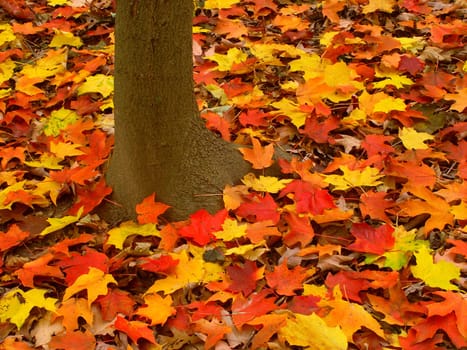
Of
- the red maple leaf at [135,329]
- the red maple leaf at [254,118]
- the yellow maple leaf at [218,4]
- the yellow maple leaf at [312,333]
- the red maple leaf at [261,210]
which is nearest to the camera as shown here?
the yellow maple leaf at [312,333]

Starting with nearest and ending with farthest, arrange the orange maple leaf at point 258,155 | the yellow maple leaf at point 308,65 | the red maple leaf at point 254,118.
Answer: the orange maple leaf at point 258,155, the red maple leaf at point 254,118, the yellow maple leaf at point 308,65

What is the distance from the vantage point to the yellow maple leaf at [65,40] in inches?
167

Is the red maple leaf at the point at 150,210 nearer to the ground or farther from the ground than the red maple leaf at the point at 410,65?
nearer to the ground

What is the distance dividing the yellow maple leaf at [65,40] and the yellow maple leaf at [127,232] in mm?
1962

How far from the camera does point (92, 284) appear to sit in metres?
2.47

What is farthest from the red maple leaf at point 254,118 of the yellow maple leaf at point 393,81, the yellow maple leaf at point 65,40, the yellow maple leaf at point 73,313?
the yellow maple leaf at point 65,40

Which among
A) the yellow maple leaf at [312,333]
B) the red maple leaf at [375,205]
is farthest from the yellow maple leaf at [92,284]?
the red maple leaf at [375,205]

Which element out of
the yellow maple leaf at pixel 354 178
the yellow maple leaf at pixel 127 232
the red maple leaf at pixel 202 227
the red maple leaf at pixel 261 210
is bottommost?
the yellow maple leaf at pixel 127 232

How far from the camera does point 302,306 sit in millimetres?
2326

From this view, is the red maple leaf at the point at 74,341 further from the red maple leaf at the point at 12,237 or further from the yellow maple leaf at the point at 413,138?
the yellow maple leaf at the point at 413,138

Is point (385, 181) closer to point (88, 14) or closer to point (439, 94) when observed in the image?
point (439, 94)

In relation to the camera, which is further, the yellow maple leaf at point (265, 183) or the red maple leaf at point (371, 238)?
the yellow maple leaf at point (265, 183)

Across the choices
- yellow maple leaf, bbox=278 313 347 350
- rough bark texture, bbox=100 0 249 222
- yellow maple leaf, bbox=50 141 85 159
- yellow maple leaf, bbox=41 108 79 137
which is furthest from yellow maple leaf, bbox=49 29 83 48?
yellow maple leaf, bbox=278 313 347 350

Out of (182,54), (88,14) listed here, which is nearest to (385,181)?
(182,54)
